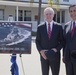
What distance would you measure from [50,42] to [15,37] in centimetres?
141

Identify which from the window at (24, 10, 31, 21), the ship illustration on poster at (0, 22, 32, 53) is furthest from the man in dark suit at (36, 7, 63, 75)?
the window at (24, 10, 31, 21)

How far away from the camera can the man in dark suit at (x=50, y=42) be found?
616 cm

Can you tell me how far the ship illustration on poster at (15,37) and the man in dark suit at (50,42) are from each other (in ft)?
3.12

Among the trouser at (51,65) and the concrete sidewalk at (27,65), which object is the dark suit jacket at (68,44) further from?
the concrete sidewalk at (27,65)

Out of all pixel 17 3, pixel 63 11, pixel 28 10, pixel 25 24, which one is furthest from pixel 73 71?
pixel 63 11

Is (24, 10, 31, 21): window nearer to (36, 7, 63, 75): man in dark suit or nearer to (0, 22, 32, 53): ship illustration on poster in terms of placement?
(0, 22, 32, 53): ship illustration on poster

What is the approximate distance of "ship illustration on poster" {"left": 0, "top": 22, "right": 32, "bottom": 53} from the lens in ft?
23.8

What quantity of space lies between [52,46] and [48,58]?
269mm

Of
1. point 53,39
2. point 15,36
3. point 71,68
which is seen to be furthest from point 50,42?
point 15,36

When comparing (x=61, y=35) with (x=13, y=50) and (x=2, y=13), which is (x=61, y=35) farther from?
(x=2, y=13)

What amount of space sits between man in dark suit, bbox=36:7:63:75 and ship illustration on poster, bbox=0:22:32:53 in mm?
952

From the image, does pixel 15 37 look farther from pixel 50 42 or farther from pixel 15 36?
pixel 50 42

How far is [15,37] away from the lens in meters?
7.31

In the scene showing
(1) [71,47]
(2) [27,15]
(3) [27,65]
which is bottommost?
(3) [27,65]
